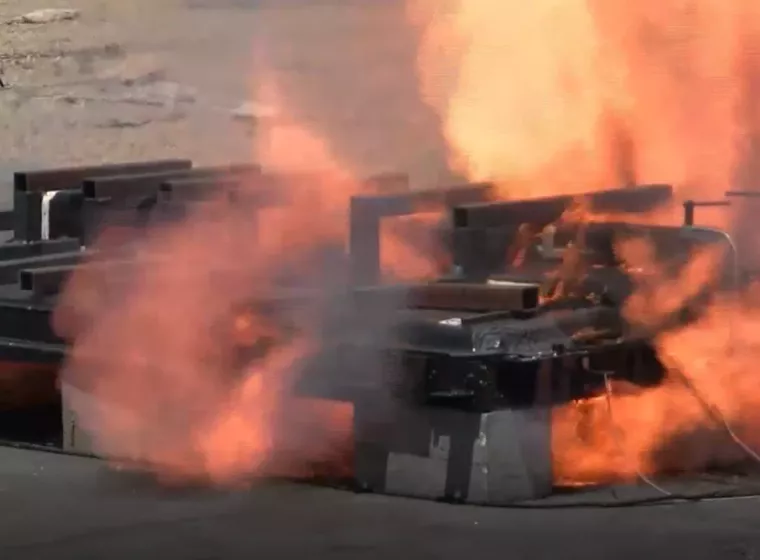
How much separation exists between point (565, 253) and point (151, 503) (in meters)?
1.21

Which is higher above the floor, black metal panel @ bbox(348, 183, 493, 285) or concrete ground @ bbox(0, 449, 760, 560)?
black metal panel @ bbox(348, 183, 493, 285)

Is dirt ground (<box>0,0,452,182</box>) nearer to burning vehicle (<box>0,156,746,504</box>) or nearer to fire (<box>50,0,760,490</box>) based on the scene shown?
fire (<box>50,0,760,490</box>)

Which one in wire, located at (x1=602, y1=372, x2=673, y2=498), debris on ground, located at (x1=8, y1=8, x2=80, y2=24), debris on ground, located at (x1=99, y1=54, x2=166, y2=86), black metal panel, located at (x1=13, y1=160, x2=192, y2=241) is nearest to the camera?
wire, located at (x1=602, y1=372, x2=673, y2=498)

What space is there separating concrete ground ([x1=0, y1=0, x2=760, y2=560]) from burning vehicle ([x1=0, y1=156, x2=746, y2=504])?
13 cm

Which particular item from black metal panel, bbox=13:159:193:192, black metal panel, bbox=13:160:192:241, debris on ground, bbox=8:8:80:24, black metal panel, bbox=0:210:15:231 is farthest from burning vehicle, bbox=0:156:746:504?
debris on ground, bbox=8:8:80:24

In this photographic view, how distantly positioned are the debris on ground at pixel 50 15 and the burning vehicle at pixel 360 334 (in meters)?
3.48

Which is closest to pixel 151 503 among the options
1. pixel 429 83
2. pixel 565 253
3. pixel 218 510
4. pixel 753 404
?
pixel 218 510

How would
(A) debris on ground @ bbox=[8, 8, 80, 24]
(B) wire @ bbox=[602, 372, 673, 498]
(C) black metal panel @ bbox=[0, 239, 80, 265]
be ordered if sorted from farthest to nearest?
(A) debris on ground @ bbox=[8, 8, 80, 24], (C) black metal panel @ bbox=[0, 239, 80, 265], (B) wire @ bbox=[602, 372, 673, 498]

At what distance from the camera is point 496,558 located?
2.90m

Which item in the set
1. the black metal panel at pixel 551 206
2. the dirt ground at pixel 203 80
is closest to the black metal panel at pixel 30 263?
the black metal panel at pixel 551 206

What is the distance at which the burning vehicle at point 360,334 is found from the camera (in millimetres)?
3352

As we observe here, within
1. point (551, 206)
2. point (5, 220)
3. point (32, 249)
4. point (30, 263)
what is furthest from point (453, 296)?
point (5, 220)

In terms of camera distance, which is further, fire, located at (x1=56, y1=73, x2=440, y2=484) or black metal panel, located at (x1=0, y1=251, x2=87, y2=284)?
black metal panel, located at (x1=0, y1=251, x2=87, y2=284)

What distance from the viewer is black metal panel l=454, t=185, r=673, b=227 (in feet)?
12.2
